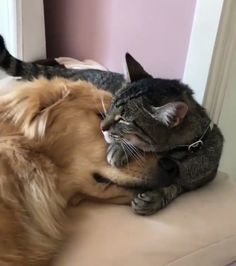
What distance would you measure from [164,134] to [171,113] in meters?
0.08

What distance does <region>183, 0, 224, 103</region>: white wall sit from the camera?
1.43 m

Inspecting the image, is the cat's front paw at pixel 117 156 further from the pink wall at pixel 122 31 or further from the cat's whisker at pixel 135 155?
the pink wall at pixel 122 31

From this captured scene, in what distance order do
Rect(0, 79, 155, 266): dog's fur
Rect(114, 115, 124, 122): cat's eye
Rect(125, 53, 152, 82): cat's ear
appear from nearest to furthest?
Rect(0, 79, 155, 266): dog's fur
Rect(114, 115, 124, 122): cat's eye
Rect(125, 53, 152, 82): cat's ear

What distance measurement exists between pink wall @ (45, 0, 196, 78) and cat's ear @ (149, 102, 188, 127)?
0.43 meters

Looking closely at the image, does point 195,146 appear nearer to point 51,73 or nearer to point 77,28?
point 51,73

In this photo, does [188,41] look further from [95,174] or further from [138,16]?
[95,174]

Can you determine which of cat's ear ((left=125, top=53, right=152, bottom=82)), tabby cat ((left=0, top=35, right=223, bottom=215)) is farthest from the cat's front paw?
cat's ear ((left=125, top=53, right=152, bottom=82))

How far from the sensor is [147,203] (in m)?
1.04

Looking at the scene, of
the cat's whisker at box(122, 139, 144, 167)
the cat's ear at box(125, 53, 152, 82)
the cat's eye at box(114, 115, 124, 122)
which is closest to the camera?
the cat's whisker at box(122, 139, 144, 167)

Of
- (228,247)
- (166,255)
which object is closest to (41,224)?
(166,255)

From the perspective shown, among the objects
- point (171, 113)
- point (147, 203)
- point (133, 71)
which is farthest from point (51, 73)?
point (147, 203)

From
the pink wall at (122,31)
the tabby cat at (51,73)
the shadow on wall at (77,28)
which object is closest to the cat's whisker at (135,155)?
the tabby cat at (51,73)

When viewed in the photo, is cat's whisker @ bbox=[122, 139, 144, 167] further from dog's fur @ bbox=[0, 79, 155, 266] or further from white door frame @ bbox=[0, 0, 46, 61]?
white door frame @ bbox=[0, 0, 46, 61]

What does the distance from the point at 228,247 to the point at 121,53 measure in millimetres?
865
